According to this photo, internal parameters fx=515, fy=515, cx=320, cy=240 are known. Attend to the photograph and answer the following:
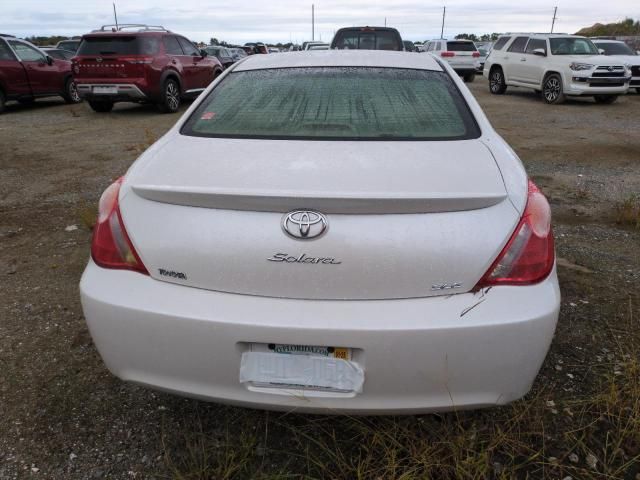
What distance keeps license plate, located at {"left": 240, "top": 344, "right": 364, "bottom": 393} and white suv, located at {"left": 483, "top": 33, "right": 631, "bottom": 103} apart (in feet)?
41.3

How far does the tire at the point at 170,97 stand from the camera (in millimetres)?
10602

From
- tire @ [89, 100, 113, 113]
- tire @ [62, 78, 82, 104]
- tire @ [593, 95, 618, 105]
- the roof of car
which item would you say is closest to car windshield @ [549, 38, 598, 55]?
tire @ [593, 95, 618, 105]

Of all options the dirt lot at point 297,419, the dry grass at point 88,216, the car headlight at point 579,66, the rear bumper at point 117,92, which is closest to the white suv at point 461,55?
the car headlight at point 579,66

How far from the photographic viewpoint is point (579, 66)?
11.9 metres

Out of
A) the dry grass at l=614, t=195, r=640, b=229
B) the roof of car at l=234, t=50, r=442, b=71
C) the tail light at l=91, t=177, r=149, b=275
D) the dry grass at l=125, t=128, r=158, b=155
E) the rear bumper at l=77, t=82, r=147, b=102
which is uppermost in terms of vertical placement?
the roof of car at l=234, t=50, r=442, b=71

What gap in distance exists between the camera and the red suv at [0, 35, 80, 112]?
35.6 feet

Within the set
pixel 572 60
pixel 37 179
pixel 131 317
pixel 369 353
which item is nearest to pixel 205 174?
pixel 131 317

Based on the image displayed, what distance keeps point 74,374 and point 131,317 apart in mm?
1026

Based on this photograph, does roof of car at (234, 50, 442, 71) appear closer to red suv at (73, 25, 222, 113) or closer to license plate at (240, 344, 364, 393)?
license plate at (240, 344, 364, 393)

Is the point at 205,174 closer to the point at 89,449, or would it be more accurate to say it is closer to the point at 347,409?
the point at 347,409

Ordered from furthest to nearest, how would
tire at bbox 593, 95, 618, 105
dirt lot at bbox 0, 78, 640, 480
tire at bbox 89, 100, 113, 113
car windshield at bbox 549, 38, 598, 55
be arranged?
tire at bbox 593, 95, 618, 105 → car windshield at bbox 549, 38, 598, 55 → tire at bbox 89, 100, 113, 113 → dirt lot at bbox 0, 78, 640, 480

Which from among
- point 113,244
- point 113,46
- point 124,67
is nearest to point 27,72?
point 113,46

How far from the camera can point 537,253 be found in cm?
172

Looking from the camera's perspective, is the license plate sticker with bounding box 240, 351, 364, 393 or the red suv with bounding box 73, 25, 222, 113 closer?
the license plate sticker with bounding box 240, 351, 364, 393
